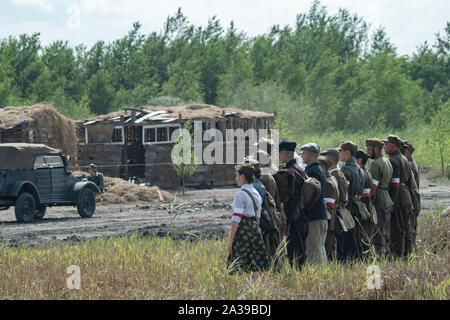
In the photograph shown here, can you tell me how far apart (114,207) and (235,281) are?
48.0ft

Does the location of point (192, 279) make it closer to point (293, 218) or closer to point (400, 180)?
point (293, 218)

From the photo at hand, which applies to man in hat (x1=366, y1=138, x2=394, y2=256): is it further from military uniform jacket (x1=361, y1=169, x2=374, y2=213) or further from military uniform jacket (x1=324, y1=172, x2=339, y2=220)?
military uniform jacket (x1=324, y1=172, x2=339, y2=220)

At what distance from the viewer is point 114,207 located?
70.1 ft

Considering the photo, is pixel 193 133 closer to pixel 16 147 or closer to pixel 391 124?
pixel 16 147

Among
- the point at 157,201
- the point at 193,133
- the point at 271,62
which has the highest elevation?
the point at 271,62

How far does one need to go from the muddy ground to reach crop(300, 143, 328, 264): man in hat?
291 centimetres

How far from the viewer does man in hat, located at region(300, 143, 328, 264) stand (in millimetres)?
8305

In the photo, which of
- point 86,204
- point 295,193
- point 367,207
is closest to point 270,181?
point 295,193

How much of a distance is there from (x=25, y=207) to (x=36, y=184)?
620mm

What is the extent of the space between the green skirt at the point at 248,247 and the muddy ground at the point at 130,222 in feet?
11.1

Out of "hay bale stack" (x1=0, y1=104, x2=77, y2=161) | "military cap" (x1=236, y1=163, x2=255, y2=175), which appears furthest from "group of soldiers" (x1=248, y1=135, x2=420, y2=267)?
"hay bale stack" (x1=0, y1=104, x2=77, y2=161)

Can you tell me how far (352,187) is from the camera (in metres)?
9.73
